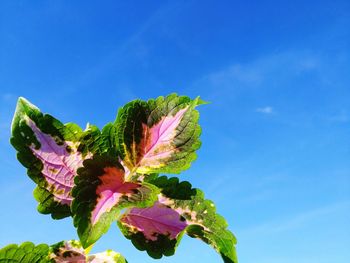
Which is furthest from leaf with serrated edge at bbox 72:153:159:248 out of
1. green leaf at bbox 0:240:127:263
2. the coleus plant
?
green leaf at bbox 0:240:127:263

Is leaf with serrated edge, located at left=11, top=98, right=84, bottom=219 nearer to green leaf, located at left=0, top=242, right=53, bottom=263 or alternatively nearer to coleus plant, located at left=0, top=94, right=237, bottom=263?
coleus plant, located at left=0, top=94, right=237, bottom=263

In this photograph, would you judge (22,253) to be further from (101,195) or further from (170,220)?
(170,220)

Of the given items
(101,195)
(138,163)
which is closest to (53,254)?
(101,195)

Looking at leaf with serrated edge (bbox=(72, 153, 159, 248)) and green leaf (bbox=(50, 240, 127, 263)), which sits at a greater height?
leaf with serrated edge (bbox=(72, 153, 159, 248))

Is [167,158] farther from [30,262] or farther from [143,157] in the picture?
[30,262]

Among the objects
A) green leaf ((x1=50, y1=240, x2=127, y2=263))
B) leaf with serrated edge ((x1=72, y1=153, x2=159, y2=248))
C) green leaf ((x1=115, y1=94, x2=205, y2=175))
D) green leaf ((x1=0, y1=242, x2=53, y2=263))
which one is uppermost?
green leaf ((x1=115, y1=94, x2=205, y2=175))

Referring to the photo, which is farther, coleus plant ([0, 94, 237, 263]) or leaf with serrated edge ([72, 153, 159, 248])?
coleus plant ([0, 94, 237, 263])

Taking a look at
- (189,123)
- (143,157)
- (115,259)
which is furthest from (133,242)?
(189,123)
